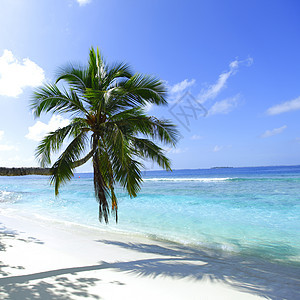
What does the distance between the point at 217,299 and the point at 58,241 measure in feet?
15.2

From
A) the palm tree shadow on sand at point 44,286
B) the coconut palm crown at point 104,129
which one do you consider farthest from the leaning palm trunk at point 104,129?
the palm tree shadow on sand at point 44,286

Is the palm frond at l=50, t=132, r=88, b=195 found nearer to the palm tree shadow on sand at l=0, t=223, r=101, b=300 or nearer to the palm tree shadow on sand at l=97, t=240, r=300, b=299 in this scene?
the palm tree shadow on sand at l=0, t=223, r=101, b=300

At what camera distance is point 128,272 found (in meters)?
3.99

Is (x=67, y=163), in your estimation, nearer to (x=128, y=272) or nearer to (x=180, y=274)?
(x=128, y=272)

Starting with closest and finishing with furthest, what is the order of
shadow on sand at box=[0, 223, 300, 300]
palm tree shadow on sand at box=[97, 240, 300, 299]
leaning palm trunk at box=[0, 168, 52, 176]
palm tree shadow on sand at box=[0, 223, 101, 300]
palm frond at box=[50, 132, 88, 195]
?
palm tree shadow on sand at box=[0, 223, 101, 300]
shadow on sand at box=[0, 223, 300, 300]
palm tree shadow on sand at box=[97, 240, 300, 299]
leaning palm trunk at box=[0, 168, 52, 176]
palm frond at box=[50, 132, 88, 195]

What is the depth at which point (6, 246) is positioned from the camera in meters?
5.28

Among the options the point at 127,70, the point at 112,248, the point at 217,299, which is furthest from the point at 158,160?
A: the point at 217,299

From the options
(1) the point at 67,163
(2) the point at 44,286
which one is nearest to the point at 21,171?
(1) the point at 67,163

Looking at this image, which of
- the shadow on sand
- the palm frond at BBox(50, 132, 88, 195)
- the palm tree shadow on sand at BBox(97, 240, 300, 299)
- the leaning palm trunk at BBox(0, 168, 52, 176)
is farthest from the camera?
the palm frond at BBox(50, 132, 88, 195)

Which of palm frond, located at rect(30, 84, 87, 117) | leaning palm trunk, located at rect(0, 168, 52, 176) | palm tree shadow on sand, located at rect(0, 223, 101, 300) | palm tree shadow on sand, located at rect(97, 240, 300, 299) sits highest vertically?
palm frond, located at rect(30, 84, 87, 117)

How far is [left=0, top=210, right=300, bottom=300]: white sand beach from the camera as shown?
10.6 feet

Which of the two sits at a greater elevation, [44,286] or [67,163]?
[67,163]

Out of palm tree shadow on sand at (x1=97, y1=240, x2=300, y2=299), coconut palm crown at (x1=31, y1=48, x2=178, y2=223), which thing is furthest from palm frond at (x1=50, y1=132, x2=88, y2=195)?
palm tree shadow on sand at (x1=97, y1=240, x2=300, y2=299)

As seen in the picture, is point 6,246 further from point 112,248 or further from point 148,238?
point 148,238
